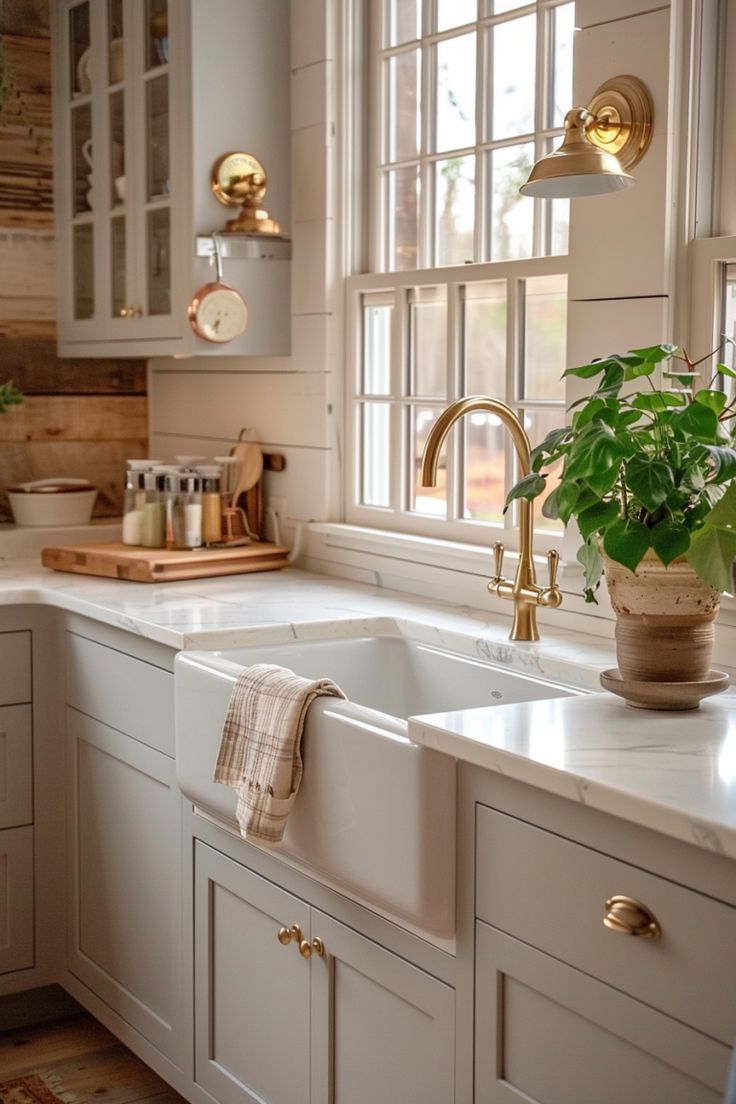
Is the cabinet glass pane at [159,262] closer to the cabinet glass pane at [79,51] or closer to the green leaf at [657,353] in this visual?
the cabinet glass pane at [79,51]

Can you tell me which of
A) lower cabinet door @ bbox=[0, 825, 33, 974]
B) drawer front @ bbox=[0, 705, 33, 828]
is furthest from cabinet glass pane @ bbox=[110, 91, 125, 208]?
lower cabinet door @ bbox=[0, 825, 33, 974]

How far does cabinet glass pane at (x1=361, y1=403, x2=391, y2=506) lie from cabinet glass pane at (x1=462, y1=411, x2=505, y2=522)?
1.03 feet

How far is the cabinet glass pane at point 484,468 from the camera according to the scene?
2.89 metres

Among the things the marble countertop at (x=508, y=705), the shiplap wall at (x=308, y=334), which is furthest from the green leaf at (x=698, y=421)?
the shiplap wall at (x=308, y=334)

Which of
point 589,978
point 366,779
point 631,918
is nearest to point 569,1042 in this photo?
point 589,978

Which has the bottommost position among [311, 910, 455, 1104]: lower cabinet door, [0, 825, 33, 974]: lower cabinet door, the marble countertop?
[0, 825, 33, 974]: lower cabinet door

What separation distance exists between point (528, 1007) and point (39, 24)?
3140mm

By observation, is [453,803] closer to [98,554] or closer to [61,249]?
[98,554]

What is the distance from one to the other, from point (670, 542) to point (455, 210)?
1.44 meters

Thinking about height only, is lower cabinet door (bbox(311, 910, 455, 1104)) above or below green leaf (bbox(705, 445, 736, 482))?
below

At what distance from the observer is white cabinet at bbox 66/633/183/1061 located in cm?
260

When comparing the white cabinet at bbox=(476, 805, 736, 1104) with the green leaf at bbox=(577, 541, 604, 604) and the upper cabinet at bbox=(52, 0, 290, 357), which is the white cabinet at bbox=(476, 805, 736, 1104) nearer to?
the green leaf at bbox=(577, 541, 604, 604)

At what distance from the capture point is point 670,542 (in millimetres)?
1761

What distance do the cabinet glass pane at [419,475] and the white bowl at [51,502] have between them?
43.4 inches
